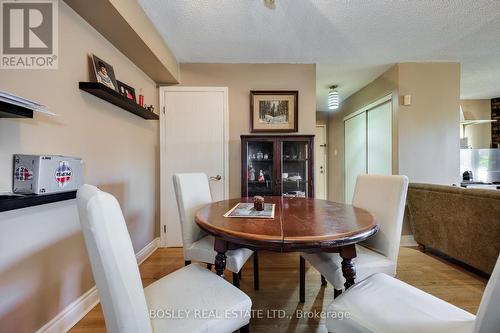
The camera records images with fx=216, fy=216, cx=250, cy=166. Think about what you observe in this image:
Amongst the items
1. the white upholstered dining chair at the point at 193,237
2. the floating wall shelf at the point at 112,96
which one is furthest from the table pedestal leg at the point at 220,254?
the floating wall shelf at the point at 112,96

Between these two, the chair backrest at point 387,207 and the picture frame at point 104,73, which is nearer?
the chair backrest at point 387,207

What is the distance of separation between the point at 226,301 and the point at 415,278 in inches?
77.8

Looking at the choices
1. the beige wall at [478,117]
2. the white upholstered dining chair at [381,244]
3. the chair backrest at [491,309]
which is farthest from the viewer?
the beige wall at [478,117]

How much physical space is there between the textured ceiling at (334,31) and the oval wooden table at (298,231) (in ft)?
5.50

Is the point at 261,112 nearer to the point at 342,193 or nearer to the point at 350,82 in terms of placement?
the point at 350,82

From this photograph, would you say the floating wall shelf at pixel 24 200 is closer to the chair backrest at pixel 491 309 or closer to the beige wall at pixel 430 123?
the chair backrest at pixel 491 309

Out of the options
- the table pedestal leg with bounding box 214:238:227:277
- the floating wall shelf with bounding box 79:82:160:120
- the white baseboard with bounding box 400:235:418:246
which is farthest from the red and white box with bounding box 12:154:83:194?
the white baseboard with bounding box 400:235:418:246

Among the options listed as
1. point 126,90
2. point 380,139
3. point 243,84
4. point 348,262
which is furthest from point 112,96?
point 380,139

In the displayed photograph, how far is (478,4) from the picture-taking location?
1.78 meters

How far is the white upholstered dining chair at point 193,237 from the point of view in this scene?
1412 mm

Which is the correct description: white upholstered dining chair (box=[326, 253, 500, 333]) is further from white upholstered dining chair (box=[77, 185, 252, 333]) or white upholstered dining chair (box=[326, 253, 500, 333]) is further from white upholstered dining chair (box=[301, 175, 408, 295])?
white upholstered dining chair (box=[77, 185, 252, 333])

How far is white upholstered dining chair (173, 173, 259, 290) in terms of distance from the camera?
1412 millimetres

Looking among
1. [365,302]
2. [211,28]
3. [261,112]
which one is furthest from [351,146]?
[365,302]

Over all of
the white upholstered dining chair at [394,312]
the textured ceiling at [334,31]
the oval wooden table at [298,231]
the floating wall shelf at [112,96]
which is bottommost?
the white upholstered dining chair at [394,312]
